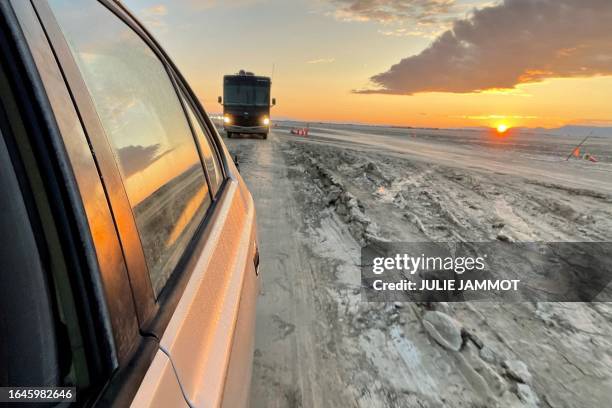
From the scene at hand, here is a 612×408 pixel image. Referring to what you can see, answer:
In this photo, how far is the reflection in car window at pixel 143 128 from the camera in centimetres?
83

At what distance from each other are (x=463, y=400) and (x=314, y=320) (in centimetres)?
118

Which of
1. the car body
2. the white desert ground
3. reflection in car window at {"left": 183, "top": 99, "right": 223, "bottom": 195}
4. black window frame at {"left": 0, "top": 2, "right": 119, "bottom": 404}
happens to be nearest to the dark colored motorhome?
the white desert ground

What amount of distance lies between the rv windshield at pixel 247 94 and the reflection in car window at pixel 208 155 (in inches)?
724

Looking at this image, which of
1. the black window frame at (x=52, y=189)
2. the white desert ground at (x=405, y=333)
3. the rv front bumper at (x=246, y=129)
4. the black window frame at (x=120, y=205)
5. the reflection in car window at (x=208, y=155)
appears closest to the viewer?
the black window frame at (x=52, y=189)

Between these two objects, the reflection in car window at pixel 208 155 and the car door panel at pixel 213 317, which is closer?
the car door panel at pixel 213 317

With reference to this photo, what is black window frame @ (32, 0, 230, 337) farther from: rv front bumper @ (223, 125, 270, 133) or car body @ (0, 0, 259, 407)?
rv front bumper @ (223, 125, 270, 133)

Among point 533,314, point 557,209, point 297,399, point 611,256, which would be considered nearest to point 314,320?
point 297,399

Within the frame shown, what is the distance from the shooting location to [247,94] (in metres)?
19.5

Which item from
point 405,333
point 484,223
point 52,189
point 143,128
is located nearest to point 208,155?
point 143,128

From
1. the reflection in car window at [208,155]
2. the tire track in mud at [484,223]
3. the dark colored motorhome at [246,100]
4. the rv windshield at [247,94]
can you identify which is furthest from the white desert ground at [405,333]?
the rv windshield at [247,94]

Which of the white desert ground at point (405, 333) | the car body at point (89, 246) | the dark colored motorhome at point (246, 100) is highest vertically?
the dark colored motorhome at point (246, 100)

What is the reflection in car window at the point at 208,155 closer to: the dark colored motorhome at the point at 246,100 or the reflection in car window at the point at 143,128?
the reflection in car window at the point at 143,128

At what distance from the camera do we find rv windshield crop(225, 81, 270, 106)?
763 inches

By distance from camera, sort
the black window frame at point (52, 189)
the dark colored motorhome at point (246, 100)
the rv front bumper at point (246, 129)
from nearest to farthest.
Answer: the black window frame at point (52, 189) < the dark colored motorhome at point (246, 100) < the rv front bumper at point (246, 129)
